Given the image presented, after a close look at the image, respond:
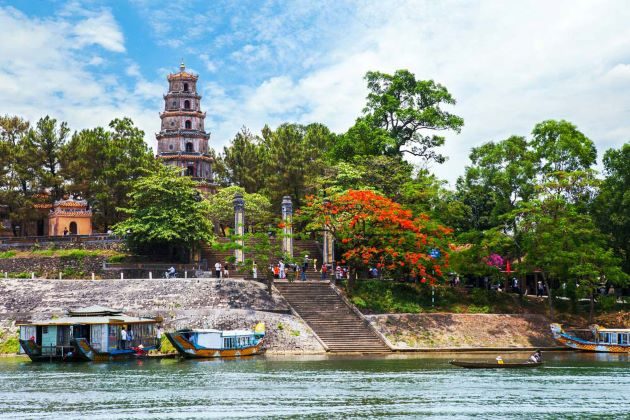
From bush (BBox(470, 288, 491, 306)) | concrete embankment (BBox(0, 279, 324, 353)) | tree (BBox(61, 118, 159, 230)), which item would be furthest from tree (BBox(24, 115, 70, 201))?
bush (BBox(470, 288, 491, 306))

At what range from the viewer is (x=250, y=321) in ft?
156

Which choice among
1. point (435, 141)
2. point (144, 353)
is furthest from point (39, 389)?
point (435, 141)

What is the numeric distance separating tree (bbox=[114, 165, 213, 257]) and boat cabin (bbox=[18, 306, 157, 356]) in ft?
45.1

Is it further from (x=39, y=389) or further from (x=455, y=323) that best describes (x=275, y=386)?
(x=455, y=323)

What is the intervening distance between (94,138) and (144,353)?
93.5 ft

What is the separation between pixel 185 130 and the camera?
266 feet

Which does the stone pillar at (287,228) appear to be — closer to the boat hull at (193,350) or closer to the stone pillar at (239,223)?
the stone pillar at (239,223)

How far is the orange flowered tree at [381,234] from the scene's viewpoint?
53188 millimetres

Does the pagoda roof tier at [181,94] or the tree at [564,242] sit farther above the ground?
the pagoda roof tier at [181,94]

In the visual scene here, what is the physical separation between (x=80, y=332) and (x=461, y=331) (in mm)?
21221

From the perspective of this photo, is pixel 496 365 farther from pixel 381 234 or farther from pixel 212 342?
pixel 381 234

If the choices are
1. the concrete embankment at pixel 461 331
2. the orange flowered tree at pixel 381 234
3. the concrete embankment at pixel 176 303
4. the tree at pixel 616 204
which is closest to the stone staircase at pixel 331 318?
the concrete embankment at pixel 176 303

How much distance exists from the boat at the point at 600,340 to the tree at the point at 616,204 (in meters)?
8.73

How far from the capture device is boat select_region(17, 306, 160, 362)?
4212cm
